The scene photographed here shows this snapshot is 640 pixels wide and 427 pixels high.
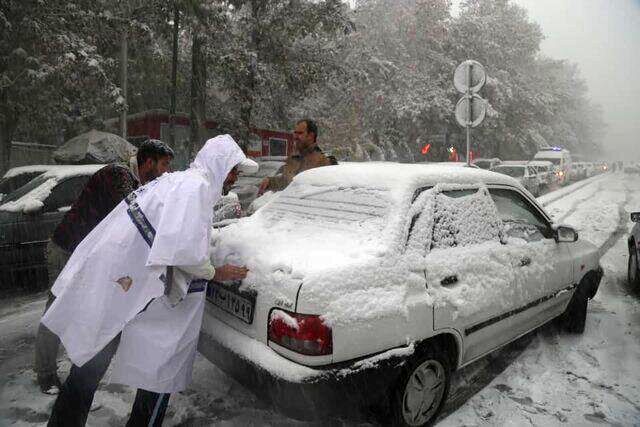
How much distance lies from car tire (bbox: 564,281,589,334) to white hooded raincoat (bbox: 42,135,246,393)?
11.7ft

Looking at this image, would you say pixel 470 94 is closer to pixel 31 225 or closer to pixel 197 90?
pixel 31 225

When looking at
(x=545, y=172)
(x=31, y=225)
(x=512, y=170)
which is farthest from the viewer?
(x=545, y=172)

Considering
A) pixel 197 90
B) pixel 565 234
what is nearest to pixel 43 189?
pixel 565 234

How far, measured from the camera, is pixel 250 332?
2.53 meters

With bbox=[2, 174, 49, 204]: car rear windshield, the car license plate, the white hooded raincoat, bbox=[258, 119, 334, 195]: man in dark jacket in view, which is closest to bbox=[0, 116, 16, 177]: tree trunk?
bbox=[2, 174, 49, 204]: car rear windshield

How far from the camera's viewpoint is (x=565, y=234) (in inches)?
154

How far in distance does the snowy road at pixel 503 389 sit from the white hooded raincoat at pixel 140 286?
899mm

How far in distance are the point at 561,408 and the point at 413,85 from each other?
80.3 ft

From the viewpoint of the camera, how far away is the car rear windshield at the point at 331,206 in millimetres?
2893

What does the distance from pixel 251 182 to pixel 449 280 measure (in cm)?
1006

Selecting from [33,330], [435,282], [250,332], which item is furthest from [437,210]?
[33,330]

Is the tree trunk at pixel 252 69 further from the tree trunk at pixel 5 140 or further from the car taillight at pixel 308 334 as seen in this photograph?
the car taillight at pixel 308 334

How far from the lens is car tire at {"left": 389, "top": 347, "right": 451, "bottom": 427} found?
2573mm

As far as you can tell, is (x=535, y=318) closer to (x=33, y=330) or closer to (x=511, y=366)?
(x=511, y=366)
